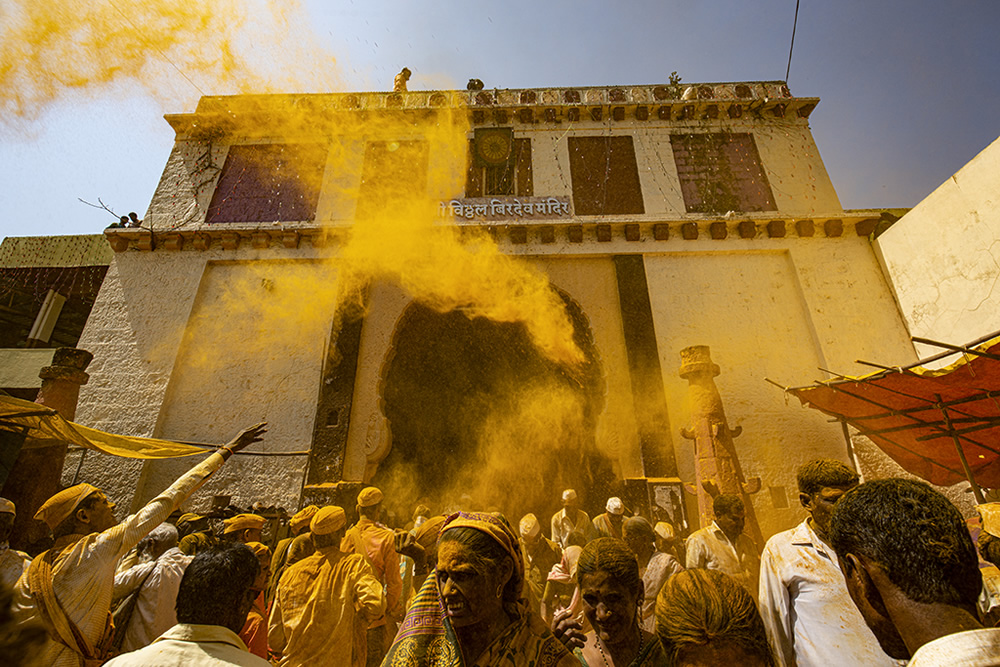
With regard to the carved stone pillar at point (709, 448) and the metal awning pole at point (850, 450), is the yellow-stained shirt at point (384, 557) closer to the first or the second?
the carved stone pillar at point (709, 448)

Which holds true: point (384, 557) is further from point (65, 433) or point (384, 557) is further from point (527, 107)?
point (527, 107)

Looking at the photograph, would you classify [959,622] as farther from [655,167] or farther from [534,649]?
[655,167]

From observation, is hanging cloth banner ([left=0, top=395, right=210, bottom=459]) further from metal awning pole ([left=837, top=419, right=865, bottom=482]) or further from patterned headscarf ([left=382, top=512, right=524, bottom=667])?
metal awning pole ([left=837, top=419, right=865, bottom=482])

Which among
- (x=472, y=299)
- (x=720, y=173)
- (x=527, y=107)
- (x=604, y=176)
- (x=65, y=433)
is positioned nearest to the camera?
(x=65, y=433)

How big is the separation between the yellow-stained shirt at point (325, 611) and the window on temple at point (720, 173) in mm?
12033

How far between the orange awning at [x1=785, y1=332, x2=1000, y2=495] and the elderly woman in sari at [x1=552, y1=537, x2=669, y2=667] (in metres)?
5.14

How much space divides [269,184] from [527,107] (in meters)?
7.66

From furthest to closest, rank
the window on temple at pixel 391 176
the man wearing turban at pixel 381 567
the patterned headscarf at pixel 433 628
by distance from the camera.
Answer: 1. the window on temple at pixel 391 176
2. the man wearing turban at pixel 381 567
3. the patterned headscarf at pixel 433 628

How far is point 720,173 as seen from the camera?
12.9 m

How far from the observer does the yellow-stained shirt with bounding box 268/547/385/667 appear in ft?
10.2

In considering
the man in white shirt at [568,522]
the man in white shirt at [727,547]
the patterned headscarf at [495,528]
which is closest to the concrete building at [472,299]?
the man in white shirt at [568,522]

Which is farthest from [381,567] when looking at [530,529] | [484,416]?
[484,416]

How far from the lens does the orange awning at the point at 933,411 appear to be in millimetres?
6152

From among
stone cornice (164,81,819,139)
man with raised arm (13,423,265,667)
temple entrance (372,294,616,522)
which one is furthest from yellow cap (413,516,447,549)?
stone cornice (164,81,819,139)
